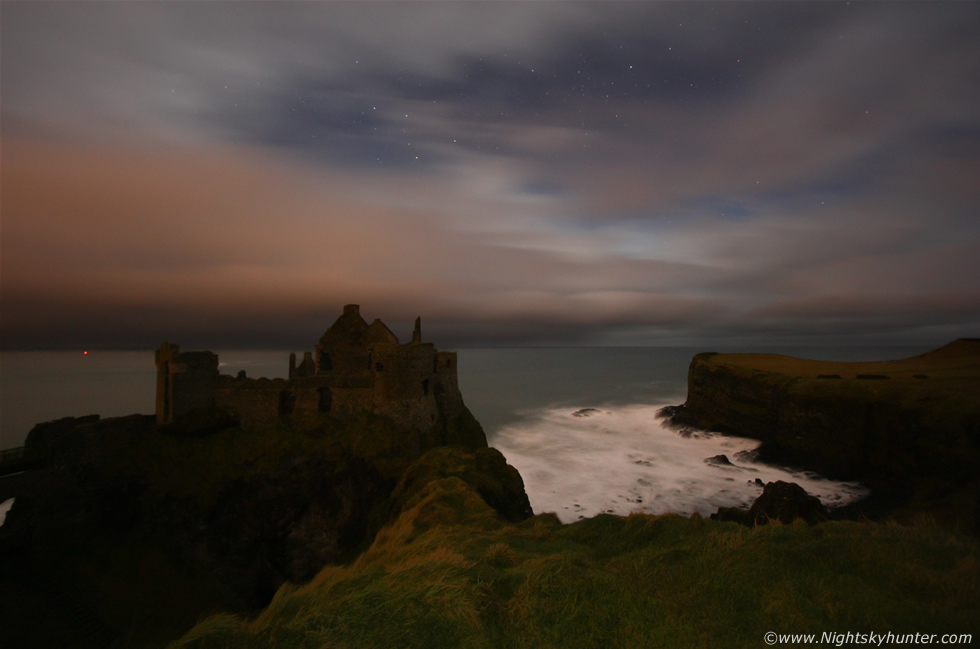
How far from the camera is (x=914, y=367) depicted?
48.8 metres

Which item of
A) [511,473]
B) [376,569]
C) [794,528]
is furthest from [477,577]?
[511,473]

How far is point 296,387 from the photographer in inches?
1033

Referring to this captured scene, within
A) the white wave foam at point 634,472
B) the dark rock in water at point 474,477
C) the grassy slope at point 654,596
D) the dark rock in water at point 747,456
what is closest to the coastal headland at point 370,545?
the grassy slope at point 654,596

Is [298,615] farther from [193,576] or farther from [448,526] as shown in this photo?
[193,576]

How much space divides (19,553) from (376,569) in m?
22.4

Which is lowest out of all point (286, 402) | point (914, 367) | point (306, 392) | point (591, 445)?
point (591, 445)

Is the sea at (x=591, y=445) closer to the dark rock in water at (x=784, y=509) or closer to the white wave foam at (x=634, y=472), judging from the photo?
the white wave foam at (x=634, y=472)

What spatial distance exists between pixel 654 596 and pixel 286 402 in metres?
25.2

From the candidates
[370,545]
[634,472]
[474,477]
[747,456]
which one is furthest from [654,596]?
[747,456]

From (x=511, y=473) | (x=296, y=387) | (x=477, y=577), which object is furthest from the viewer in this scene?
(x=296, y=387)

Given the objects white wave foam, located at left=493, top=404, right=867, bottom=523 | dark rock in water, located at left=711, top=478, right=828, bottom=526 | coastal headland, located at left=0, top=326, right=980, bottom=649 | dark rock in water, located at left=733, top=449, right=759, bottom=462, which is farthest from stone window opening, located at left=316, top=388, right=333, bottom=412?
dark rock in water, located at left=733, top=449, right=759, bottom=462

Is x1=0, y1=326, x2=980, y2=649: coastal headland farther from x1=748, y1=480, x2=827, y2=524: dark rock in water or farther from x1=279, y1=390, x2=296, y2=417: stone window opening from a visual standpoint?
x1=748, y1=480, x2=827, y2=524: dark rock in water

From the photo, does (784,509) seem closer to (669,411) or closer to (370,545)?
(370,545)

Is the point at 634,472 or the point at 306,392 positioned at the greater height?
the point at 306,392
